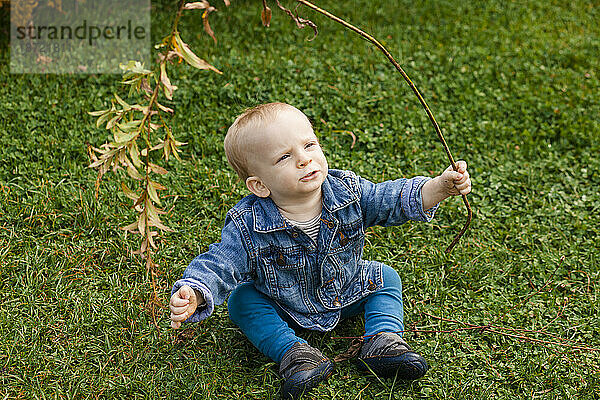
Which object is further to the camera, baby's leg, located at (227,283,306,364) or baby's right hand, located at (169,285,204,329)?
baby's leg, located at (227,283,306,364)

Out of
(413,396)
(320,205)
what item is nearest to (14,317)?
(320,205)

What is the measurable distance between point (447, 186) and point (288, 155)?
58 centimetres

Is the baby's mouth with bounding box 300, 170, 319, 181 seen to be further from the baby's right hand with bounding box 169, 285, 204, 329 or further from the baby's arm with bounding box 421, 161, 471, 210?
the baby's right hand with bounding box 169, 285, 204, 329

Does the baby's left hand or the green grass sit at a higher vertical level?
the baby's left hand

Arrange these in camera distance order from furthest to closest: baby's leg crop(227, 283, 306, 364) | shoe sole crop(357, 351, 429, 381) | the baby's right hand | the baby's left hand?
baby's leg crop(227, 283, 306, 364) → shoe sole crop(357, 351, 429, 381) → the baby's left hand → the baby's right hand

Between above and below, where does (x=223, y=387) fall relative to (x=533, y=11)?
below

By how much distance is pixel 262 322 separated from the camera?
2654mm

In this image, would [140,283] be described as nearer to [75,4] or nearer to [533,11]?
[75,4]

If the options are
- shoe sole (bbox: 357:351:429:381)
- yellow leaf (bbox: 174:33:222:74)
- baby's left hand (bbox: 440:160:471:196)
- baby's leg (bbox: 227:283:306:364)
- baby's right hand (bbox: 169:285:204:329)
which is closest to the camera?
yellow leaf (bbox: 174:33:222:74)

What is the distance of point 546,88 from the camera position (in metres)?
4.61

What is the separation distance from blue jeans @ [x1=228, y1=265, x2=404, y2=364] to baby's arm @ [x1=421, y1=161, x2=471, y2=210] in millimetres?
445

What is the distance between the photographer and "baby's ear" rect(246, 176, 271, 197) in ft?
8.43

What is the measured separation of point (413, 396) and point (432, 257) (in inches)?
35.8

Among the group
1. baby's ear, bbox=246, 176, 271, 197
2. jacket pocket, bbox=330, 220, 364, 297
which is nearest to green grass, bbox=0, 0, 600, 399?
jacket pocket, bbox=330, 220, 364, 297
